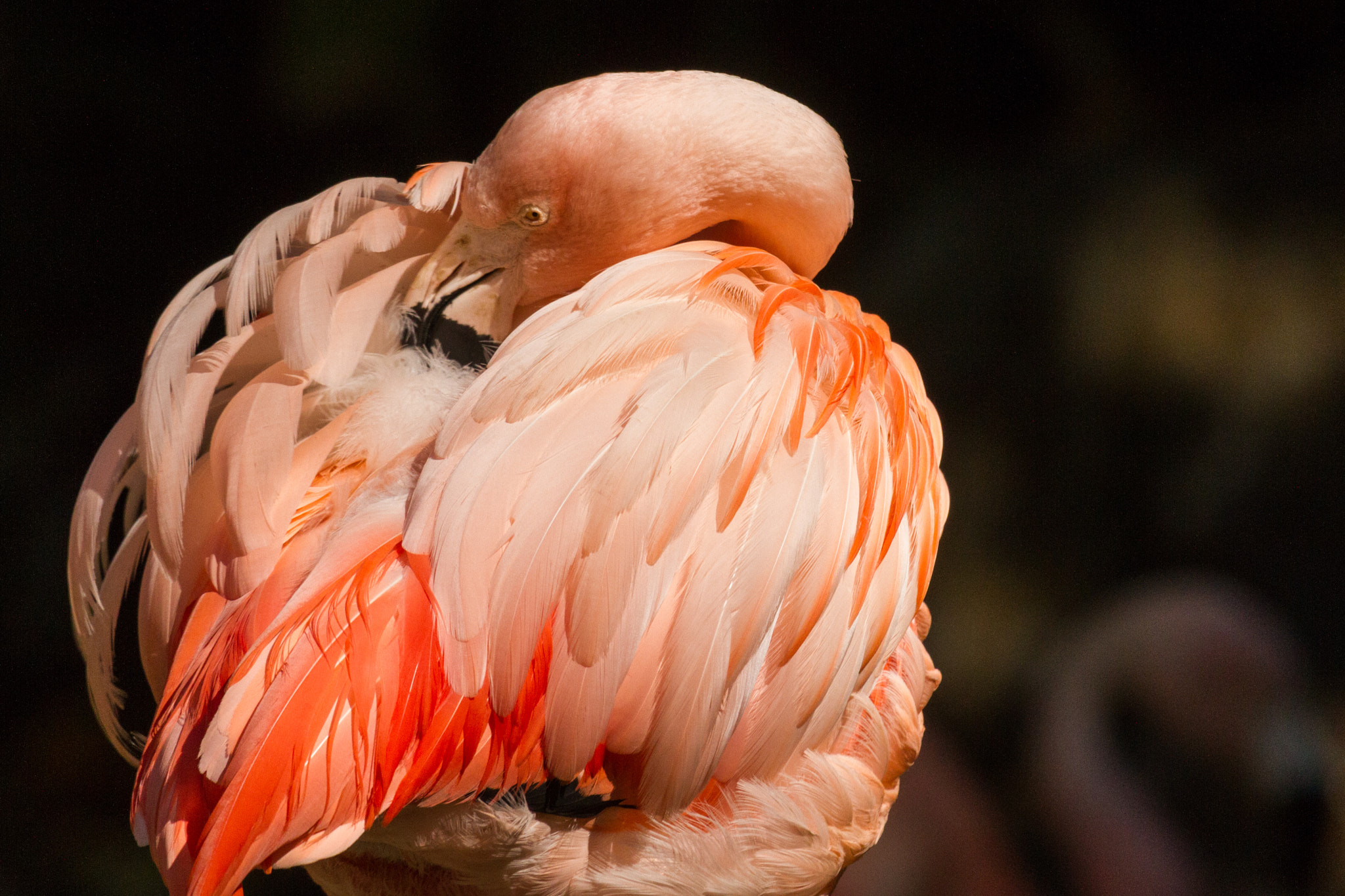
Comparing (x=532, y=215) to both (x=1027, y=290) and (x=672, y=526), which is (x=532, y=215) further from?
(x=1027, y=290)

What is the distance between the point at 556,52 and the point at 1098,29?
55 centimetres

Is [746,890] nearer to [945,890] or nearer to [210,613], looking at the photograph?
[210,613]

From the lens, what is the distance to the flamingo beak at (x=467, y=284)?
0.67 meters

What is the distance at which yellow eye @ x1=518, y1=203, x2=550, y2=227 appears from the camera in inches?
26.1

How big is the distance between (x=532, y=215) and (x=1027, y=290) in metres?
0.57

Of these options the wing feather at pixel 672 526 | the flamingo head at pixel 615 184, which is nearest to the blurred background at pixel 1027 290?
the flamingo head at pixel 615 184

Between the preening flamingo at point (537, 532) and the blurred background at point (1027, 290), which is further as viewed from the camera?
the blurred background at point (1027, 290)

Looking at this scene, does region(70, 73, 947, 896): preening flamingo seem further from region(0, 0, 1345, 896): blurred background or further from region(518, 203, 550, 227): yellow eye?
region(0, 0, 1345, 896): blurred background

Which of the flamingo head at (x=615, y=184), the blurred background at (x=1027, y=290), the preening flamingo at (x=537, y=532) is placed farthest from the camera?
the blurred background at (x=1027, y=290)

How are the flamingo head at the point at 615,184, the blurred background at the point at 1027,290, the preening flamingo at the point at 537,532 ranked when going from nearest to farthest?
1. the preening flamingo at the point at 537,532
2. the flamingo head at the point at 615,184
3. the blurred background at the point at 1027,290

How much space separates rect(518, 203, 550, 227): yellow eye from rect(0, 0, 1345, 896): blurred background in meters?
0.44

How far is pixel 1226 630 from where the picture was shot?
3.05 ft

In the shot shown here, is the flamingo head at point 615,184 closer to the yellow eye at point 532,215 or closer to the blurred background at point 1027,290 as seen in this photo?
the yellow eye at point 532,215

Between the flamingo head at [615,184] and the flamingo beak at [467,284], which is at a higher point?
the flamingo head at [615,184]
